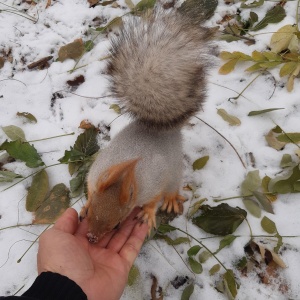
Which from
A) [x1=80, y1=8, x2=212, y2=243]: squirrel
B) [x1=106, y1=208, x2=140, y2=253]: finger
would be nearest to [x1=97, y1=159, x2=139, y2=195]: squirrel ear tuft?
[x1=80, y1=8, x2=212, y2=243]: squirrel

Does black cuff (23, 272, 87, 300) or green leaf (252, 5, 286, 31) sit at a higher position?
green leaf (252, 5, 286, 31)

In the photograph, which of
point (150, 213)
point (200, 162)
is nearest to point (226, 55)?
point (200, 162)

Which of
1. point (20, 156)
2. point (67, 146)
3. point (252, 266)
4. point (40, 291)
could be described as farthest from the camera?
point (67, 146)

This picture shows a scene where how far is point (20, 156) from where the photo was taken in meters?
1.80

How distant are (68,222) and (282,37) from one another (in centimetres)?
145

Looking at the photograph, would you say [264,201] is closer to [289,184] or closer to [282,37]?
[289,184]

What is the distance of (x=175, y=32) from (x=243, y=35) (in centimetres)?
89

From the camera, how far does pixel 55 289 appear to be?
1248 millimetres

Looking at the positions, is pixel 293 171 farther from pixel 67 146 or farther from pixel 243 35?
pixel 67 146

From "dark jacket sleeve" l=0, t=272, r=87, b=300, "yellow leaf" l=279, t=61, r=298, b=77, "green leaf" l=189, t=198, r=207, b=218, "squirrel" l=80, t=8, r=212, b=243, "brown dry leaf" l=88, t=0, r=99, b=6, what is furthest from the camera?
"brown dry leaf" l=88, t=0, r=99, b=6

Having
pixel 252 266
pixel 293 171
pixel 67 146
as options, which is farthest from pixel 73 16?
pixel 252 266

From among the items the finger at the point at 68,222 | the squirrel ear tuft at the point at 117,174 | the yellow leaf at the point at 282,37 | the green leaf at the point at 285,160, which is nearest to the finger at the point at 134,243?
the finger at the point at 68,222

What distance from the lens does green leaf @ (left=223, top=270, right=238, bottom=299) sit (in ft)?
5.00

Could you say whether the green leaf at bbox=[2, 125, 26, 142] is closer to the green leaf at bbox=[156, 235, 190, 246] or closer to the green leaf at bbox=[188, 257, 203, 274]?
the green leaf at bbox=[156, 235, 190, 246]
